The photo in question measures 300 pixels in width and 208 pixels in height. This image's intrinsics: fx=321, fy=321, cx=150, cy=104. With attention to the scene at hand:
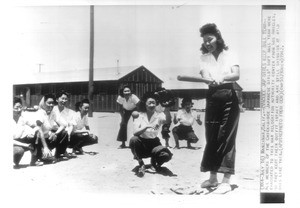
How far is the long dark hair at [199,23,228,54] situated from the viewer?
5.95 ft

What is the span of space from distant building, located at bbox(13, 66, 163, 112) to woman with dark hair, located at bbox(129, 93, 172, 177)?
0.08m

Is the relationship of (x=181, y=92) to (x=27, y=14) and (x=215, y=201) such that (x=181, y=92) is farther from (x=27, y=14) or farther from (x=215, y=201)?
(x=27, y=14)

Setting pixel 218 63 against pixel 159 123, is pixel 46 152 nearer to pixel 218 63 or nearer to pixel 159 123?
pixel 159 123

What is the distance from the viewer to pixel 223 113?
1.78 meters

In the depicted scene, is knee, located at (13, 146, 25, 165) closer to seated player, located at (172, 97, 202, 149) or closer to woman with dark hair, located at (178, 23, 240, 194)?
seated player, located at (172, 97, 202, 149)

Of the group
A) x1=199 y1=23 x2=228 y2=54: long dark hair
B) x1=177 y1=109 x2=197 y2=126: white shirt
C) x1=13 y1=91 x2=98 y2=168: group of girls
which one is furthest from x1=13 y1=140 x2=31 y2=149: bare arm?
x1=199 y1=23 x2=228 y2=54: long dark hair

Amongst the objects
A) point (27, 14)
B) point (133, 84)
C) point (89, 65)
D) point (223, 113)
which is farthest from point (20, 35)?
point (223, 113)

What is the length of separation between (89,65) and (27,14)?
0.47 meters

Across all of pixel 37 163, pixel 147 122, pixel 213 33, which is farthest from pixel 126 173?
pixel 213 33

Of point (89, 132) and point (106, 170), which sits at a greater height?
point (89, 132)

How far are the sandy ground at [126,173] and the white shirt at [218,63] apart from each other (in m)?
0.25

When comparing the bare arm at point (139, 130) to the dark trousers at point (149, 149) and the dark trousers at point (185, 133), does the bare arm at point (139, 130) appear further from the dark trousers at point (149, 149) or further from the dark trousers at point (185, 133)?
the dark trousers at point (185, 133)

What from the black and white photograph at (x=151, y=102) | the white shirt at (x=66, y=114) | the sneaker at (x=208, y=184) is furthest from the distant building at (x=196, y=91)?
the white shirt at (x=66, y=114)

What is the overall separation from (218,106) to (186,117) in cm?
19
